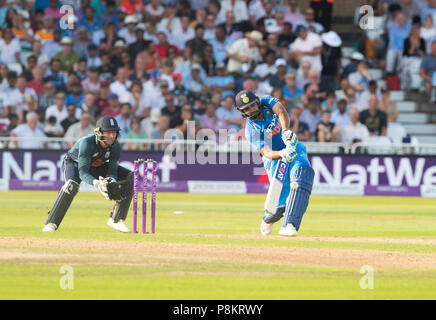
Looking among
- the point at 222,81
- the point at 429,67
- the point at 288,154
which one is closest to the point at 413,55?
the point at 429,67

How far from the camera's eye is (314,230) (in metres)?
12.8

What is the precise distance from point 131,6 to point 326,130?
654cm

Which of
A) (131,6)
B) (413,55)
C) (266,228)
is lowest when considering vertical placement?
(266,228)

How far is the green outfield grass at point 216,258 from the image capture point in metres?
7.66

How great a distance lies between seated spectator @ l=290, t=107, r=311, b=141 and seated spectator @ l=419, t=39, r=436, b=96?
4.04 m

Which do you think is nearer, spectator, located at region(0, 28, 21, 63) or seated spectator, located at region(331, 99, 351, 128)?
seated spectator, located at region(331, 99, 351, 128)

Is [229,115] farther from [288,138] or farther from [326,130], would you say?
[288,138]

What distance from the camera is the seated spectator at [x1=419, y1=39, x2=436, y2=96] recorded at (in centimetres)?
2242

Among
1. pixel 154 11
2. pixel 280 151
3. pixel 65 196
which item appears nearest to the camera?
pixel 280 151

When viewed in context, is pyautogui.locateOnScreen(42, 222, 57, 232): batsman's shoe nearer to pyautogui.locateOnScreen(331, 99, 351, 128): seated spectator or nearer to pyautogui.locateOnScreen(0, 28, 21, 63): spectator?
pyautogui.locateOnScreen(331, 99, 351, 128): seated spectator

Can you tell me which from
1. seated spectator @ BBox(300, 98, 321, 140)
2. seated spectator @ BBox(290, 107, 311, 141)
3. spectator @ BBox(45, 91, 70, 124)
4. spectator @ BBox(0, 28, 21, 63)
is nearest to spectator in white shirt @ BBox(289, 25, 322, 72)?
seated spectator @ BBox(300, 98, 321, 140)

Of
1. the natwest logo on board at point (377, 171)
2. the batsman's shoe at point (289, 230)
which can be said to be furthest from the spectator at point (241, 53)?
the batsman's shoe at point (289, 230)

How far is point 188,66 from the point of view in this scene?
21766mm

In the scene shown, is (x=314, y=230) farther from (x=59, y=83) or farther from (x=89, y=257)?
(x=59, y=83)
